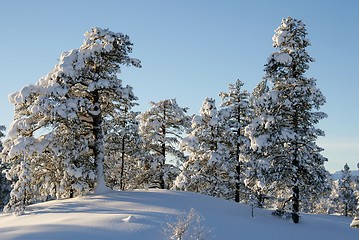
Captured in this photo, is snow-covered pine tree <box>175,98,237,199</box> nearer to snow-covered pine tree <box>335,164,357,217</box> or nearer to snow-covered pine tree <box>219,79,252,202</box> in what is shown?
snow-covered pine tree <box>219,79,252,202</box>

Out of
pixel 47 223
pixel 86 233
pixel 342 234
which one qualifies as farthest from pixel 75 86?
pixel 342 234

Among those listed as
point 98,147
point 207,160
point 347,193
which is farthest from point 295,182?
point 347,193

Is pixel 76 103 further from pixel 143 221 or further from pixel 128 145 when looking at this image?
pixel 128 145

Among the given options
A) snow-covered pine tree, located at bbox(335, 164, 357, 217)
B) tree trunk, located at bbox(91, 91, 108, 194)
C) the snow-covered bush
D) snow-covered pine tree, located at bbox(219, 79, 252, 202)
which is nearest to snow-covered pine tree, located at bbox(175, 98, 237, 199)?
snow-covered pine tree, located at bbox(219, 79, 252, 202)

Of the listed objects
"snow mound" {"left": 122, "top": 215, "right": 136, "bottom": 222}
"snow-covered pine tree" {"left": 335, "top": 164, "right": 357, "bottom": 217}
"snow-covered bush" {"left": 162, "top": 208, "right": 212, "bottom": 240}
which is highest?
"snow-covered pine tree" {"left": 335, "top": 164, "right": 357, "bottom": 217}

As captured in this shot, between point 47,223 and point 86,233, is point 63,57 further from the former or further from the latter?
point 86,233

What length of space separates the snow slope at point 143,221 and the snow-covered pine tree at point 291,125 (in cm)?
235

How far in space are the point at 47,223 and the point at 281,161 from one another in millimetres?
13034

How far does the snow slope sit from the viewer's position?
1531 centimetres

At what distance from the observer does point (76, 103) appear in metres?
22.7

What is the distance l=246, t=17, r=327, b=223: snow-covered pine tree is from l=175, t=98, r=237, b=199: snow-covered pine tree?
27.9ft

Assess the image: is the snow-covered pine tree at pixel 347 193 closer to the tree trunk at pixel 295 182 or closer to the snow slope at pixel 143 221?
the snow slope at pixel 143 221

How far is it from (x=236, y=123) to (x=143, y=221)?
672 inches

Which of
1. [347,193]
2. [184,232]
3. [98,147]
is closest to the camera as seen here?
[184,232]
